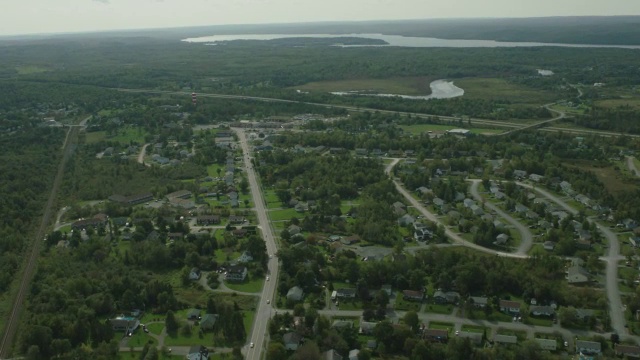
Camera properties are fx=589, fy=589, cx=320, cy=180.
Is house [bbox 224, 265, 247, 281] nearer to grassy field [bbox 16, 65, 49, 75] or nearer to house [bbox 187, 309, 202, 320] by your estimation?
house [bbox 187, 309, 202, 320]

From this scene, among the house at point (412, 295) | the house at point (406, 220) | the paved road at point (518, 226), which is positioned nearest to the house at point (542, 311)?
the house at point (412, 295)

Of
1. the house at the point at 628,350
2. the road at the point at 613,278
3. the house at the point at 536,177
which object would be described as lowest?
the road at the point at 613,278

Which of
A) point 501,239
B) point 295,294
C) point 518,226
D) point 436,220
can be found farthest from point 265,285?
point 518,226

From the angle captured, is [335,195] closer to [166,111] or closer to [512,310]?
[512,310]

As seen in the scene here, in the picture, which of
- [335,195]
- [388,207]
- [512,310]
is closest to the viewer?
[512,310]

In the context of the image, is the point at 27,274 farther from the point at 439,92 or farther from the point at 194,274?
the point at 439,92

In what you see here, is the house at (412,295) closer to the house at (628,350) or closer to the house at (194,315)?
the house at (628,350)

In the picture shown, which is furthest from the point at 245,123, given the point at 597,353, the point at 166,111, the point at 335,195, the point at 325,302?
the point at 597,353
